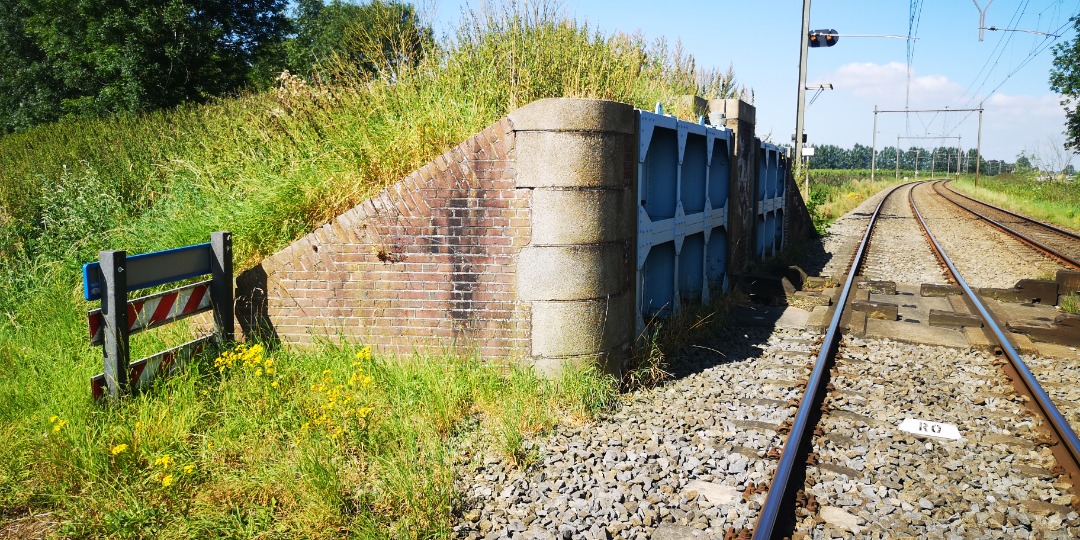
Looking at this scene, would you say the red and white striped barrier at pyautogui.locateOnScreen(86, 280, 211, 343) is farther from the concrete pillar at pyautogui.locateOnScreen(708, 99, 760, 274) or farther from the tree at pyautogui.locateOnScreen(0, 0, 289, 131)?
the tree at pyautogui.locateOnScreen(0, 0, 289, 131)

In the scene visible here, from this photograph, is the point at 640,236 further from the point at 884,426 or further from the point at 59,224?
the point at 59,224

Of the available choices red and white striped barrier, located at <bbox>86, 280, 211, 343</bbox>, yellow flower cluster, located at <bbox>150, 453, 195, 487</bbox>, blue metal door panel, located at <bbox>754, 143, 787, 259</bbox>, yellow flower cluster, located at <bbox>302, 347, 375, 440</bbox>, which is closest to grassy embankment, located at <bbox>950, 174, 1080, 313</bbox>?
blue metal door panel, located at <bbox>754, 143, 787, 259</bbox>

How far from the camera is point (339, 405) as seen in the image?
4.71m

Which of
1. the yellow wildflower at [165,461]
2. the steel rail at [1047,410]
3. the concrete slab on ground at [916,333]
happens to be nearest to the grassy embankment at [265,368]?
the yellow wildflower at [165,461]

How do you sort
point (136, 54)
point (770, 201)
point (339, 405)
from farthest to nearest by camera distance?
point (136, 54)
point (770, 201)
point (339, 405)

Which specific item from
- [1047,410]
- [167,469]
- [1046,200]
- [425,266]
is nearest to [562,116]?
[425,266]

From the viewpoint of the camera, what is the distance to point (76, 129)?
12.0 meters

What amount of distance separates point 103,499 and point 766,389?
4.75m

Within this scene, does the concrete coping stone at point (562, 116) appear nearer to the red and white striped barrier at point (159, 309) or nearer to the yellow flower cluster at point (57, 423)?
the red and white striped barrier at point (159, 309)

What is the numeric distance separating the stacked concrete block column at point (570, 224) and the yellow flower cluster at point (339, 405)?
4.50ft

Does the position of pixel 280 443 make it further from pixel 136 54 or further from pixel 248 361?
pixel 136 54

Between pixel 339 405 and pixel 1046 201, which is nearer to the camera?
pixel 339 405

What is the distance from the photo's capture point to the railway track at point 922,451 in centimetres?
376

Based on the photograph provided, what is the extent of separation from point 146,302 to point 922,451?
18.0 ft
